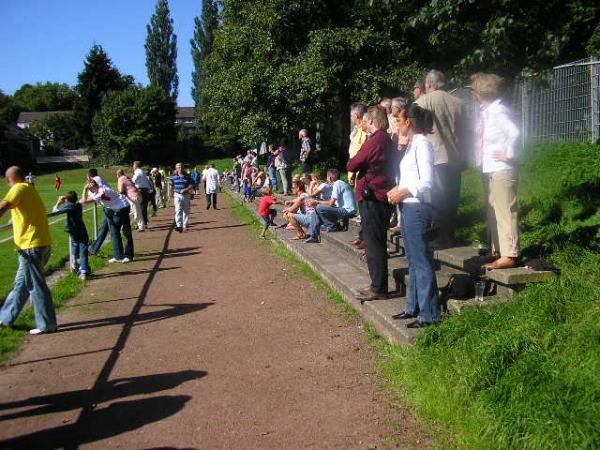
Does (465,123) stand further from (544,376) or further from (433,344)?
(544,376)

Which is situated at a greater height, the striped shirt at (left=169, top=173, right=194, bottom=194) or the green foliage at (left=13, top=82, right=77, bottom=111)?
the green foliage at (left=13, top=82, right=77, bottom=111)

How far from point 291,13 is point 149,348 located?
714 inches

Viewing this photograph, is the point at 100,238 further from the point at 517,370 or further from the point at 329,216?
the point at 517,370

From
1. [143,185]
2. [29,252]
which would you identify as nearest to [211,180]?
[143,185]

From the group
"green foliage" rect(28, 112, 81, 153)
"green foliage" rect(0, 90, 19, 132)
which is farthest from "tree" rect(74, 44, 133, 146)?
"green foliage" rect(0, 90, 19, 132)

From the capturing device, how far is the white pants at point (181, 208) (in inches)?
665

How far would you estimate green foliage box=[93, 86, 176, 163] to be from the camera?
71.9m

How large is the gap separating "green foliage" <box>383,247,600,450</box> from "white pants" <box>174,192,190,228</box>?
1246 cm

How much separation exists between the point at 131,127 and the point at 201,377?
235ft

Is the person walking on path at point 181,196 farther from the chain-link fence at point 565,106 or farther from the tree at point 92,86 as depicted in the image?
the tree at point 92,86

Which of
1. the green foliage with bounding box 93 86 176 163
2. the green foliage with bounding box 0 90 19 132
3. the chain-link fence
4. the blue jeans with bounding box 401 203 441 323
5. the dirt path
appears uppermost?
the green foliage with bounding box 0 90 19 132

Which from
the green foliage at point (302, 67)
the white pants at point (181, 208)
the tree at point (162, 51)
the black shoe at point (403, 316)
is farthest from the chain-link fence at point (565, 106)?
the tree at point (162, 51)

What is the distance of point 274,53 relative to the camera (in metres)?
22.8

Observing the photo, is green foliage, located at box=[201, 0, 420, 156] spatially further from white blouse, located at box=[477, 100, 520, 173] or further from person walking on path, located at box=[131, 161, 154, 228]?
white blouse, located at box=[477, 100, 520, 173]
